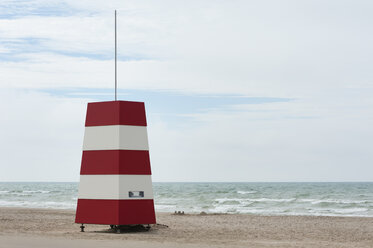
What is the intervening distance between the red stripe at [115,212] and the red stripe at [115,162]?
Answer: 2.04 feet

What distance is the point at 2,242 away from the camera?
31.0ft

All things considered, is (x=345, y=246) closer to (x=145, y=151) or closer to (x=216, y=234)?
(x=216, y=234)

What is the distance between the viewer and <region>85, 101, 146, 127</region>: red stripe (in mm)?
11648

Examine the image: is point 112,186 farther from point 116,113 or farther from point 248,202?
point 248,202

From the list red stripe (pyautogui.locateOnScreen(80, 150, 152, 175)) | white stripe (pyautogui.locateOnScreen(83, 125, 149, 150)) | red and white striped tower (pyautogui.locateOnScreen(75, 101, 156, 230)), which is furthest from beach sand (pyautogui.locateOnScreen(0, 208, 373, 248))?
white stripe (pyautogui.locateOnScreen(83, 125, 149, 150))

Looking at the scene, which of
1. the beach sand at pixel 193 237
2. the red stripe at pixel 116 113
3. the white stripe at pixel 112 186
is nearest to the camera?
the beach sand at pixel 193 237

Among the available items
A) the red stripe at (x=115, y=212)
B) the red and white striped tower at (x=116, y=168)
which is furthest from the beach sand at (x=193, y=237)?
the red and white striped tower at (x=116, y=168)

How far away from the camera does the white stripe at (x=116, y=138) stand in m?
11.6

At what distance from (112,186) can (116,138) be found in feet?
3.26

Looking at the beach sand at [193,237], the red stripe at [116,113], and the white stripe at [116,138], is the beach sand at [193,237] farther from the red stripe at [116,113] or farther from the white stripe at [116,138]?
the red stripe at [116,113]

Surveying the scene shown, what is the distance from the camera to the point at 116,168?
37.8 feet

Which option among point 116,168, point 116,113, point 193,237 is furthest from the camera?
point 116,113

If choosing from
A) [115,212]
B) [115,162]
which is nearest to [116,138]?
[115,162]

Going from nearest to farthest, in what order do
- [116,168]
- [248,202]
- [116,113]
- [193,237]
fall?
[193,237]
[116,168]
[116,113]
[248,202]
